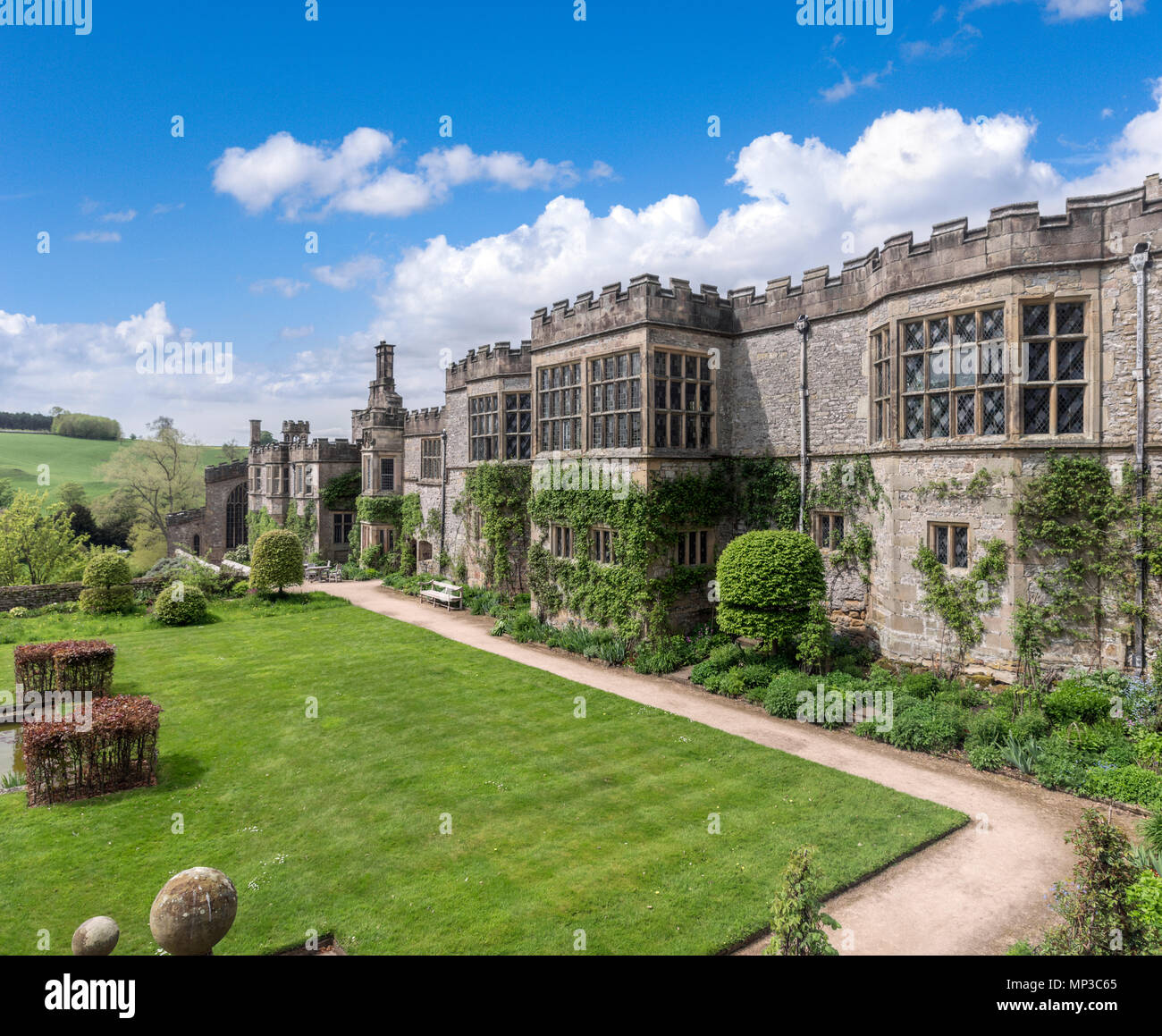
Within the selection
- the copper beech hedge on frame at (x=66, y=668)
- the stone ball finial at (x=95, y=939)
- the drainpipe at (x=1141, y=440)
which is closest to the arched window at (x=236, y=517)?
the copper beech hedge on frame at (x=66, y=668)

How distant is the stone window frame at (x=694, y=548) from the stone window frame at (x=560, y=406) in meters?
4.27

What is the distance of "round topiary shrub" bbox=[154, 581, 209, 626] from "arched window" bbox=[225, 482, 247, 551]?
30.2 m

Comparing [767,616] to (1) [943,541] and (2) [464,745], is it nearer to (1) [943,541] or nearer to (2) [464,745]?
(1) [943,541]

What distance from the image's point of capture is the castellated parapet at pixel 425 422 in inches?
1350

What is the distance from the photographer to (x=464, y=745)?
43.5 feet

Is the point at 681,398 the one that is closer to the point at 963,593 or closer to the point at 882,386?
the point at 882,386

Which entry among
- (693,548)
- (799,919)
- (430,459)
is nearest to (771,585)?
(693,548)

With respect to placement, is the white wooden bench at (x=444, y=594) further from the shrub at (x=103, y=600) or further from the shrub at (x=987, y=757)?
the shrub at (x=987, y=757)

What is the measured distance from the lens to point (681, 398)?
19766 millimetres

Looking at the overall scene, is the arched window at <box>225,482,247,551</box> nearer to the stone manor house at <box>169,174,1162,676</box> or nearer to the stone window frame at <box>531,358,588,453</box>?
the stone manor house at <box>169,174,1162,676</box>

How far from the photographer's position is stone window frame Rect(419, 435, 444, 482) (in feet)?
112

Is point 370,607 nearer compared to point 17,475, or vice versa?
point 370,607
